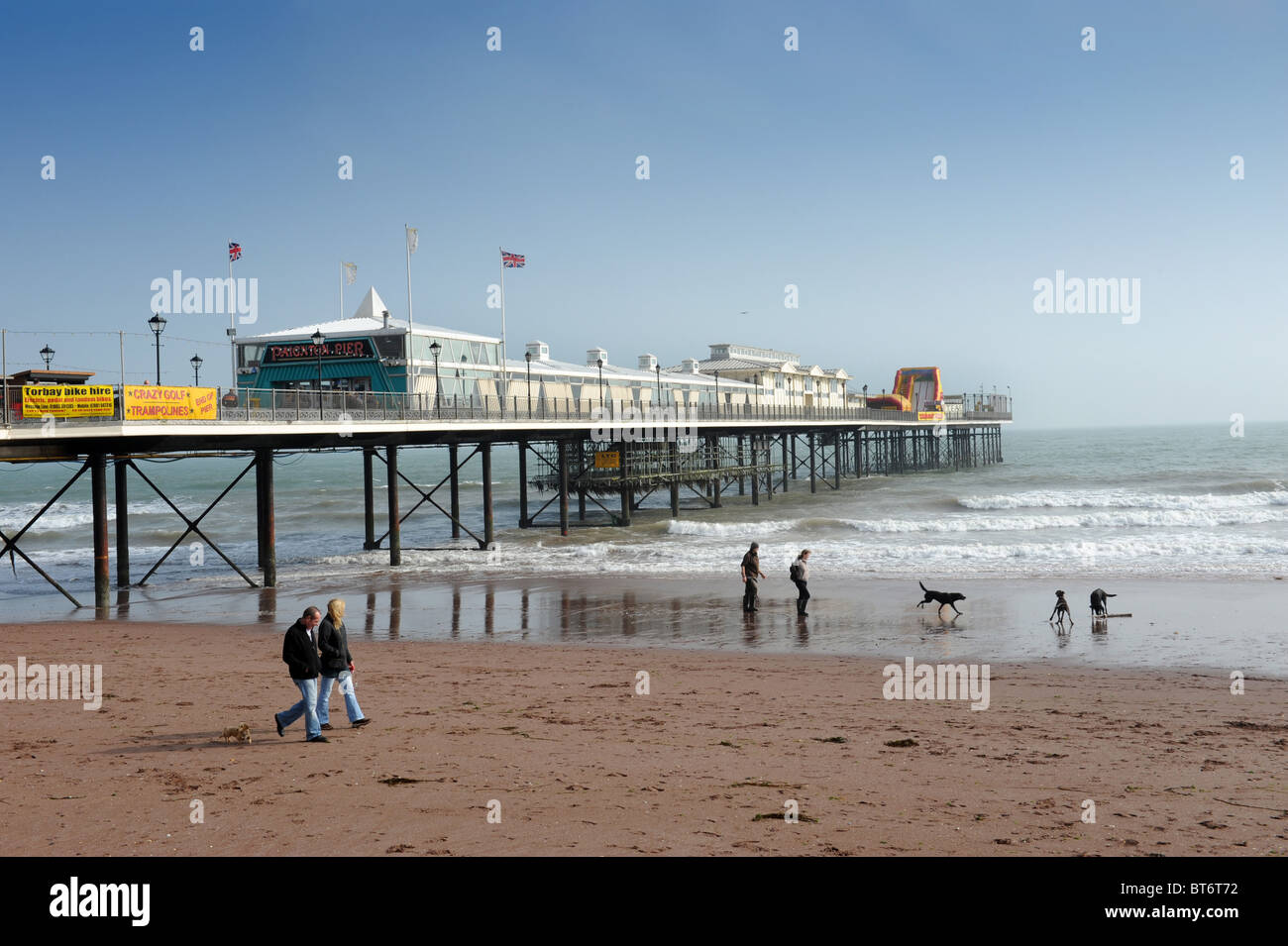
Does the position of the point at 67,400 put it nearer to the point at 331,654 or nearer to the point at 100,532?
the point at 100,532

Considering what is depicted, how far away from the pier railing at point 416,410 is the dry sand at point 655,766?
753cm

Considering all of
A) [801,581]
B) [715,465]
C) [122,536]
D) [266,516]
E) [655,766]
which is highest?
[715,465]

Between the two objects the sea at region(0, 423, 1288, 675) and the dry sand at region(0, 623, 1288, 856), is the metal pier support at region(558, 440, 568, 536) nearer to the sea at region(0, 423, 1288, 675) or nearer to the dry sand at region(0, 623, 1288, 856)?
the sea at region(0, 423, 1288, 675)

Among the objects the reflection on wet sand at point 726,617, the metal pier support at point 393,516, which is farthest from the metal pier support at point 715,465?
the reflection on wet sand at point 726,617

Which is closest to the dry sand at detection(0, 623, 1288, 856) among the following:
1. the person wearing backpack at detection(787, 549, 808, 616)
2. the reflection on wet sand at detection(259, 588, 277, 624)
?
the person wearing backpack at detection(787, 549, 808, 616)

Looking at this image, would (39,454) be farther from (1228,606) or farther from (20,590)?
(1228,606)

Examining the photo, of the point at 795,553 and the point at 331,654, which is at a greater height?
the point at 331,654

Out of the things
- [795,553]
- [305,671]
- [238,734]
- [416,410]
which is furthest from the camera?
[795,553]

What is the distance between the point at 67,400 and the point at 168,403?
174 cm

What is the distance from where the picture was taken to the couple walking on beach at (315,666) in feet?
30.3

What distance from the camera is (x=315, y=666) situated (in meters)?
9.28

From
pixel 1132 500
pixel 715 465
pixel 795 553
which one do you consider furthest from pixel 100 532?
pixel 1132 500
